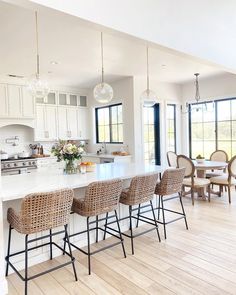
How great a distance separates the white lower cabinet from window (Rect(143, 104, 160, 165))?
A: 95.7 inches

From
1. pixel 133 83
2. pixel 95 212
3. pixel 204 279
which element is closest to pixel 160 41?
pixel 95 212

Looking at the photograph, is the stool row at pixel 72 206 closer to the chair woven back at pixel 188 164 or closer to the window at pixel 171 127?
the chair woven back at pixel 188 164

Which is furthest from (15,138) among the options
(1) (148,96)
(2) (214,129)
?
(2) (214,129)

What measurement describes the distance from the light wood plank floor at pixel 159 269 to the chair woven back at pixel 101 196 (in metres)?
0.62

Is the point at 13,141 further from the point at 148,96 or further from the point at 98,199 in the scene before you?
the point at 98,199

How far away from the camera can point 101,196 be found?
2.56 meters

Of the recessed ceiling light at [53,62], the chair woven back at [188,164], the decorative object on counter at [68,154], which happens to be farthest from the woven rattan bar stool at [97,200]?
the recessed ceiling light at [53,62]

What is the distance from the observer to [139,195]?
2.92m

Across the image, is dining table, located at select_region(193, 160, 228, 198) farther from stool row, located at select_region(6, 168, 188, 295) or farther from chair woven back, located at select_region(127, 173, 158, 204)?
chair woven back, located at select_region(127, 173, 158, 204)

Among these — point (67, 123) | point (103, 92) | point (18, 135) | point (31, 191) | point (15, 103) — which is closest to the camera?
point (31, 191)

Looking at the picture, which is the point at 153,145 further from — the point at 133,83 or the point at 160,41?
the point at 160,41

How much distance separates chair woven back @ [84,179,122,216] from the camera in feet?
8.16

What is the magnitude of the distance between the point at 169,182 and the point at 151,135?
3500 millimetres

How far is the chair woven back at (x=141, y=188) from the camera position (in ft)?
9.34
